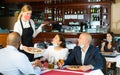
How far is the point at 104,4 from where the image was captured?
10617mm

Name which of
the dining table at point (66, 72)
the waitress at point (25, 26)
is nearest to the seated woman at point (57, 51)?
the waitress at point (25, 26)

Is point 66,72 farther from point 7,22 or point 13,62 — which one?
point 7,22

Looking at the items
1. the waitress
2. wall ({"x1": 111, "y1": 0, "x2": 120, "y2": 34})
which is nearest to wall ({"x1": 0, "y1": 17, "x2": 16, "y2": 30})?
wall ({"x1": 111, "y1": 0, "x2": 120, "y2": 34})

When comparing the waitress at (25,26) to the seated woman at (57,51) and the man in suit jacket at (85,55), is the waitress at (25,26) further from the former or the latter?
the man in suit jacket at (85,55)

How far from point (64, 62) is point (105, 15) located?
7.18 meters

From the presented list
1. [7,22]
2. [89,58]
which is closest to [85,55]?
[89,58]

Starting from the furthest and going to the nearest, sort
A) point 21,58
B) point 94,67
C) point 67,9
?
1. point 67,9
2. point 94,67
3. point 21,58

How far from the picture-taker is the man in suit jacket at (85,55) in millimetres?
3705

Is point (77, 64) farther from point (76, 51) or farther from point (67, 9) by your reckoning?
point (67, 9)

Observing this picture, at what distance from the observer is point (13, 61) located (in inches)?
109

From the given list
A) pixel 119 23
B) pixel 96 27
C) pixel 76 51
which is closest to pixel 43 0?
pixel 96 27

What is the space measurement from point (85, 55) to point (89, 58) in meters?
0.08

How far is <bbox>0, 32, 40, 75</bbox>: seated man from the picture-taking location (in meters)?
2.77

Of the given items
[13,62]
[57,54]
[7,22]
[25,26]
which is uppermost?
[25,26]
